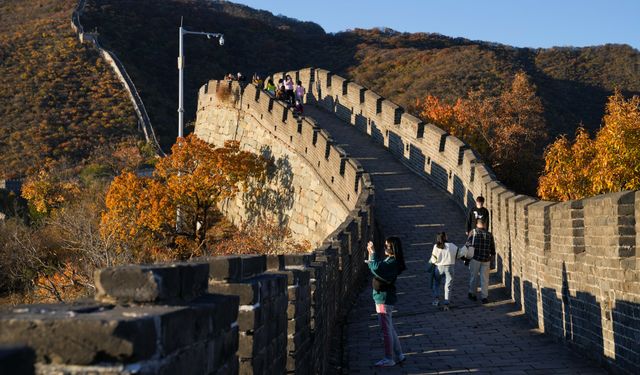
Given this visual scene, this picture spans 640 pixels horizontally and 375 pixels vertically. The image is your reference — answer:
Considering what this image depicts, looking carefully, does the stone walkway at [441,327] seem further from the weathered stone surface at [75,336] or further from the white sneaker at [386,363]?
the weathered stone surface at [75,336]

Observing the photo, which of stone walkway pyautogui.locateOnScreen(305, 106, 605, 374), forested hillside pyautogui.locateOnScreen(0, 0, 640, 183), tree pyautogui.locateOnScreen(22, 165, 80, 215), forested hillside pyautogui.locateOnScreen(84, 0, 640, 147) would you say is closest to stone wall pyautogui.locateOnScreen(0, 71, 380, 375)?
stone walkway pyautogui.locateOnScreen(305, 106, 605, 374)

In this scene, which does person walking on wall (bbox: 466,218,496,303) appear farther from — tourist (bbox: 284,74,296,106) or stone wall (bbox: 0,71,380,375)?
tourist (bbox: 284,74,296,106)

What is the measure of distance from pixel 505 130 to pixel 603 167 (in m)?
9.46

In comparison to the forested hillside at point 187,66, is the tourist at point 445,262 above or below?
below

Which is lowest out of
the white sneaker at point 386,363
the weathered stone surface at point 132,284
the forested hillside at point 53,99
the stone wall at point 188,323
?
the white sneaker at point 386,363

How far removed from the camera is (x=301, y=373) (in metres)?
6.37

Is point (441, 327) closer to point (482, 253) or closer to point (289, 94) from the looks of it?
point (482, 253)

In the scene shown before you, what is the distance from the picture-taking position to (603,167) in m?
23.0

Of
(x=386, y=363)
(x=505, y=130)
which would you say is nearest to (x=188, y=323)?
(x=386, y=363)

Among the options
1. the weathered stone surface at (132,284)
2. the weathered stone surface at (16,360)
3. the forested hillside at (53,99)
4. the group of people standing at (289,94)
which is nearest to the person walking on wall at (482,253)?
the weathered stone surface at (132,284)

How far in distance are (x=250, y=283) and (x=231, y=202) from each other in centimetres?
3001

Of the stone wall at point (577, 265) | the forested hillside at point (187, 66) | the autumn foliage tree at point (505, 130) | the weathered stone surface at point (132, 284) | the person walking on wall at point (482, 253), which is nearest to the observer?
the weathered stone surface at point (132, 284)

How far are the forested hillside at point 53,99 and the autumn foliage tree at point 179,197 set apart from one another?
1918 centimetres

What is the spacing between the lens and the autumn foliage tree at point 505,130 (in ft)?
88.8
